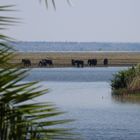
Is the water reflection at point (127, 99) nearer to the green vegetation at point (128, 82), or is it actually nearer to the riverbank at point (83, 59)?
the green vegetation at point (128, 82)

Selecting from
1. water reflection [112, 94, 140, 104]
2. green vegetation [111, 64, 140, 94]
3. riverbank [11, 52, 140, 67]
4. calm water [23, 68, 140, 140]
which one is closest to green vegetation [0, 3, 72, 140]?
calm water [23, 68, 140, 140]

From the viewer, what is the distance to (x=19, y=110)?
8.21 feet

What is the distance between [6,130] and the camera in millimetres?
2434

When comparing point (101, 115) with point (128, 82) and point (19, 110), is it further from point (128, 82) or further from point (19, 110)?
point (19, 110)

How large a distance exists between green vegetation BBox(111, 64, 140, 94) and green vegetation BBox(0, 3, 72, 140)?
29594 millimetres

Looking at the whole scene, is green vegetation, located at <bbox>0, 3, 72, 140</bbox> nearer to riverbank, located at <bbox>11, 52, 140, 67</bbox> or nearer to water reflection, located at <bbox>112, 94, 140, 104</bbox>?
water reflection, located at <bbox>112, 94, 140, 104</bbox>

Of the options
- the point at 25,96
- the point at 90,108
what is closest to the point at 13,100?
the point at 25,96

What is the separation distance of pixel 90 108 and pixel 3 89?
2558 cm

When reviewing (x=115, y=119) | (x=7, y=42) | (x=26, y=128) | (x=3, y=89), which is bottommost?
(x=115, y=119)

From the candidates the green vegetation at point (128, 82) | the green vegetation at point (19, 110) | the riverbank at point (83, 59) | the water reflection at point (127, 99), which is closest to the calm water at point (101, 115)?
the water reflection at point (127, 99)

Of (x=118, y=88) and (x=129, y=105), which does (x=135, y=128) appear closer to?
(x=129, y=105)

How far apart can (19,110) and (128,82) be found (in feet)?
99.9

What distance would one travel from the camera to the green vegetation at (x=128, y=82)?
3244 cm

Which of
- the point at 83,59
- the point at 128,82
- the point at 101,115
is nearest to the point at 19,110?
the point at 101,115
